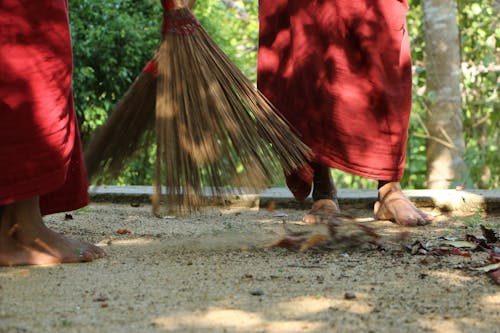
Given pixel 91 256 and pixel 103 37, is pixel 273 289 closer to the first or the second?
pixel 91 256

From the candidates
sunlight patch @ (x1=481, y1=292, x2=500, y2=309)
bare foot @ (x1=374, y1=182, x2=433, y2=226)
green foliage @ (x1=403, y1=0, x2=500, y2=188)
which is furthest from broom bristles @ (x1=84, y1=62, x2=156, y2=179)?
green foliage @ (x1=403, y1=0, x2=500, y2=188)

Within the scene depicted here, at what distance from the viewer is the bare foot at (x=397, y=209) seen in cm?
400

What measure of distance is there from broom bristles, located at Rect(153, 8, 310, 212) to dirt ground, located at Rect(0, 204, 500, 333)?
279mm

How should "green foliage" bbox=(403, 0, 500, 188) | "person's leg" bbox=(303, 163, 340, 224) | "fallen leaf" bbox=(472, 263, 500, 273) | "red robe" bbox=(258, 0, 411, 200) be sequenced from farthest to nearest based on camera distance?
"green foliage" bbox=(403, 0, 500, 188)
"person's leg" bbox=(303, 163, 340, 224)
"red robe" bbox=(258, 0, 411, 200)
"fallen leaf" bbox=(472, 263, 500, 273)

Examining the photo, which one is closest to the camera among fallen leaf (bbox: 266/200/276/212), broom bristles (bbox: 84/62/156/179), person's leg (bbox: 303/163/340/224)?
broom bristles (bbox: 84/62/156/179)

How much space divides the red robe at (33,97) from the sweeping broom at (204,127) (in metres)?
0.36

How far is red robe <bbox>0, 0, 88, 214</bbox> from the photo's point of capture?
2.78 metres

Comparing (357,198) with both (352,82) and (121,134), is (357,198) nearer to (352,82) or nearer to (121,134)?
(352,82)

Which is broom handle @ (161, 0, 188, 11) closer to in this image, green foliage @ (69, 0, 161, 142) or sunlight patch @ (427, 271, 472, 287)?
sunlight patch @ (427, 271, 472, 287)

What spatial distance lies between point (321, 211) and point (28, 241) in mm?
1585

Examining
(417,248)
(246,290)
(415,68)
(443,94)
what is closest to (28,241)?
(246,290)

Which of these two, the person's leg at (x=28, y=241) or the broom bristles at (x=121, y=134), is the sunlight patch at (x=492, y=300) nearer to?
the person's leg at (x=28, y=241)

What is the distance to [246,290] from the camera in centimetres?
249

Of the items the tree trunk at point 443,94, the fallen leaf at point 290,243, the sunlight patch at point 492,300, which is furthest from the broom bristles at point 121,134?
the tree trunk at point 443,94
